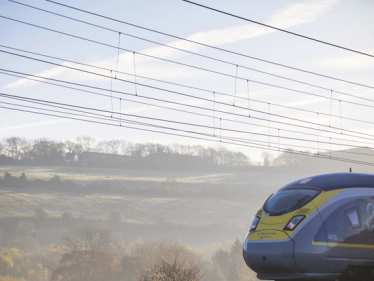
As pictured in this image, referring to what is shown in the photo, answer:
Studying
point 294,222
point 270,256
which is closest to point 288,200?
point 294,222

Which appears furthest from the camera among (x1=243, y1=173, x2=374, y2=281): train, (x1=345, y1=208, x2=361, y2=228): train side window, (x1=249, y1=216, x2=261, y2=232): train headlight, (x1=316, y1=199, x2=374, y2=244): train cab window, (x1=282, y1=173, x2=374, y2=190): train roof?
(x1=249, y1=216, x2=261, y2=232): train headlight

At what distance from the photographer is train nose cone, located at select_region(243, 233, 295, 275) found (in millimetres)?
17406

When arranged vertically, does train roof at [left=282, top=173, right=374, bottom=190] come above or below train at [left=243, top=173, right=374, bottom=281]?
above

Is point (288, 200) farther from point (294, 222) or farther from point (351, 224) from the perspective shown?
point (351, 224)

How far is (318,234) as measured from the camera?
17.4m

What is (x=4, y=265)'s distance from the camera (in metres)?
161

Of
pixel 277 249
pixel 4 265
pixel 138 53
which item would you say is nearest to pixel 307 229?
pixel 277 249

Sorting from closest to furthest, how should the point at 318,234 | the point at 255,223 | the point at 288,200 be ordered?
the point at 318,234 → the point at 288,200 → the point at 255,223

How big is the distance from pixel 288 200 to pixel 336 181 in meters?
1.48

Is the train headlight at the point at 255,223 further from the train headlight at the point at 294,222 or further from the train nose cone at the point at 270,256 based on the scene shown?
the train headlight at the point at 294,222

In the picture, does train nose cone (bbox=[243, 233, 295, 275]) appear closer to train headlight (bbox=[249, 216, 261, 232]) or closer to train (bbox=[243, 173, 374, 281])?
train (bbox=[243, 173, 374, 281])

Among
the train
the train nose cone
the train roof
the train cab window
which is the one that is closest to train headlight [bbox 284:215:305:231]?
the train

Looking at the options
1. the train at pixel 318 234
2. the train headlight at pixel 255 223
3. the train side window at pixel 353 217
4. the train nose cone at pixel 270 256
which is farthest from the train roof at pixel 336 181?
the train nose cone at pixel 270 256

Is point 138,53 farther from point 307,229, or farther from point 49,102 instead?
point 307,229
